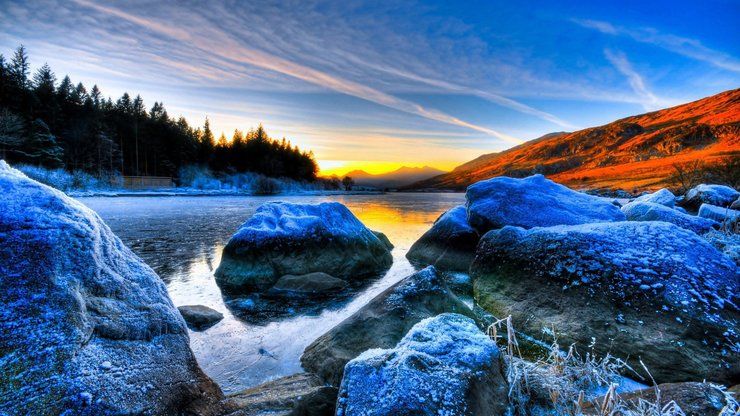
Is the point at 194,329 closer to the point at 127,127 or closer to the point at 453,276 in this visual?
the point at 453,276

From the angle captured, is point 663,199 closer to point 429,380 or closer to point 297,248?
point 297,248

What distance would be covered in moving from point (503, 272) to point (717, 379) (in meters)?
3.02

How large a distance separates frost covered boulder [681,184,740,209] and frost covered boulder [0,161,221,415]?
24.2m

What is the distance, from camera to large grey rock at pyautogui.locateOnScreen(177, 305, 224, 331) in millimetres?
6092

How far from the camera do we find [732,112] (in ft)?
406

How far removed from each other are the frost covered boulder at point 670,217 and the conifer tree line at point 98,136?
214ft

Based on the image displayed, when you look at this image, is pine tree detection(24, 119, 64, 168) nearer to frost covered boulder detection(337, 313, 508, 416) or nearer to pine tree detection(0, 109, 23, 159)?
pine tree detection(0, 109, 23, 159)

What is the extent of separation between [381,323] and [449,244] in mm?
6729

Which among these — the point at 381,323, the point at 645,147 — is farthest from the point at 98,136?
the point at 645,147

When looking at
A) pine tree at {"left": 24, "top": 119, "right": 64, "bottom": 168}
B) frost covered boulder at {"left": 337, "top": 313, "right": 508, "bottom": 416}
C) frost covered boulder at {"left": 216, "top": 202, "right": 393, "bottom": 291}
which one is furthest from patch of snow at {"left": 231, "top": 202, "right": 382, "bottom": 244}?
pine tree at {"left": 24, "top": 119, "right": 64, "bottom": 168}

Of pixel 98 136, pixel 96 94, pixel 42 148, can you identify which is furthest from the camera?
pixel 96 94

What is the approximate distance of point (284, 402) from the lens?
3092mm

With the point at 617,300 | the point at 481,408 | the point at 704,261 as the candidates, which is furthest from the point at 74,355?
the point at 704,261

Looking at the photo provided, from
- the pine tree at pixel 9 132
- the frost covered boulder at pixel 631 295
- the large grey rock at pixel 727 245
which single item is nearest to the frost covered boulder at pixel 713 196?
the large grey rock at pixel 727 245
